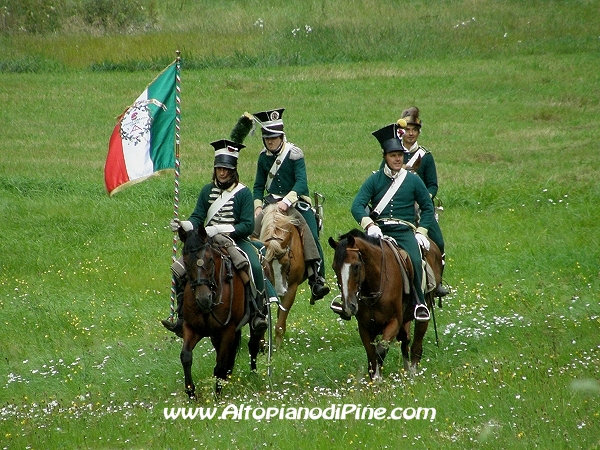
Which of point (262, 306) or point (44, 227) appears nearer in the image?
point (262, 306)

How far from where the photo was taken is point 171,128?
14820mm

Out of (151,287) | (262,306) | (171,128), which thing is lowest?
(151,287)

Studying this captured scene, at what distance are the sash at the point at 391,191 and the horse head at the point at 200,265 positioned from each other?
7.80 feet

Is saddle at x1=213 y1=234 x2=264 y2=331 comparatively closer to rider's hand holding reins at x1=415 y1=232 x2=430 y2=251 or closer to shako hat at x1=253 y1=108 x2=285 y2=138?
rider's hand holding reins at x1=415 y1=232 x2=430 y2=251

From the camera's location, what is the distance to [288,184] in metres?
16.1

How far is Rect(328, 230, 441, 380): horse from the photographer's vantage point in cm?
1232

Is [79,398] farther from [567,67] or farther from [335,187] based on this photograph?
[567,67]

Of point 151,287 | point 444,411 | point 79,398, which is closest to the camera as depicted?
point 444,411

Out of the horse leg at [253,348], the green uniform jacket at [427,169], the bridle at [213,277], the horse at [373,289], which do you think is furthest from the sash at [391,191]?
the horse leg at [253,348]

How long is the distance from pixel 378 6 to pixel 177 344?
33.8 metres

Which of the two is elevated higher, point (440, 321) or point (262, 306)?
point (262, 306)

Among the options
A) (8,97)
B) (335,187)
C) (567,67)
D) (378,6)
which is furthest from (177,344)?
(378,6)

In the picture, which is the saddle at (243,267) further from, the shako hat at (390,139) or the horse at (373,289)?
the shako hat at (390,139)

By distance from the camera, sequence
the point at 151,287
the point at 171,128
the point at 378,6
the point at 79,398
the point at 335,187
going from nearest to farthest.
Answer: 1. the point at 79,398
2. the point at 171,128
3. the point at 151,287
4. the point at 335,187
5. the point at 378,6
